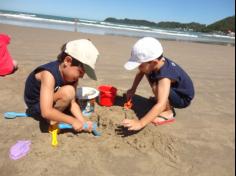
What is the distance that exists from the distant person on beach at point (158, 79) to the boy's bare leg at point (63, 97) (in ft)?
1.98

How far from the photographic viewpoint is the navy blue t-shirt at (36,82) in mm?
2667

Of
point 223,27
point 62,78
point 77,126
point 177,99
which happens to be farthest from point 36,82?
point 223,27

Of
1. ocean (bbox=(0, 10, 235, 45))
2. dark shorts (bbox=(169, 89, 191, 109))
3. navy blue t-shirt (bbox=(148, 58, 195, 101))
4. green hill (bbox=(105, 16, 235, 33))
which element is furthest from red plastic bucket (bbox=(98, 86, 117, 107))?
green hill (bbox=(105, 16, 235, 33))

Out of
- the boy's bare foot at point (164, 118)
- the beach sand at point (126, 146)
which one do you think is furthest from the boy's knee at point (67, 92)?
the boy's bare foot at point (164, 118)

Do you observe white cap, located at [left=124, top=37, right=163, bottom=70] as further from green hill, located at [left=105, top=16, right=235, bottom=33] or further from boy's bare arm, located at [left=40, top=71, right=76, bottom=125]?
green hill, located at [left=105, top=16, right=235, bottom=33]

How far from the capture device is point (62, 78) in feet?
8.96

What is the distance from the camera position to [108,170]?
236 centimetres

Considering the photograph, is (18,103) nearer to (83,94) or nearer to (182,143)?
(83,94)

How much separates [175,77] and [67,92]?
124 centimetres

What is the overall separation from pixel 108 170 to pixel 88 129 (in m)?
0.59

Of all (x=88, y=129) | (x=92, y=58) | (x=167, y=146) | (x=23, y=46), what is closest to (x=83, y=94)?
(x=88, y=129)

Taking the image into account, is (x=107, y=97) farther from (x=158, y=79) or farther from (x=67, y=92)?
(x=67, y=92)

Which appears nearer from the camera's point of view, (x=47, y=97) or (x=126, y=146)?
(x=47, y=97)

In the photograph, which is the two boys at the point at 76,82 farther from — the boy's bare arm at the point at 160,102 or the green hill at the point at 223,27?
the green hill at the point at 223,27
